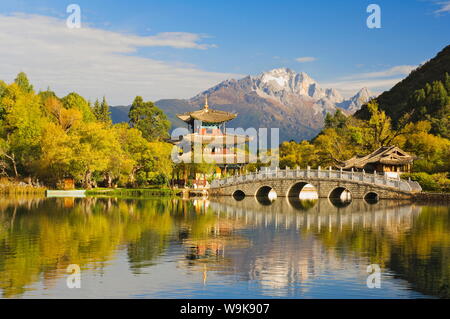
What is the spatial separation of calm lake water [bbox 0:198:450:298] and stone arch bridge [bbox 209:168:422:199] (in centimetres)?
1148

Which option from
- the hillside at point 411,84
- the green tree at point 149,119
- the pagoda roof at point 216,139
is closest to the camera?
the pagoda roof at point 216,139

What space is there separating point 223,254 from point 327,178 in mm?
30004

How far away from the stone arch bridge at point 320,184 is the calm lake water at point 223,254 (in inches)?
452

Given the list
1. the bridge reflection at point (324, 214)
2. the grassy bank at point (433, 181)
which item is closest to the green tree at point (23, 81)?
the bridge reflection at point (324, 214)

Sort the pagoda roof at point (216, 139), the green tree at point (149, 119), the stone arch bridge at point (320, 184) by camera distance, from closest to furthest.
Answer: the stone arch bridge at point (320, 184)
the pagoda roof at point (216, 139)
the green tree at point (149, 119)

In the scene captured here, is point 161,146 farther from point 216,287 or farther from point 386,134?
point 216,287

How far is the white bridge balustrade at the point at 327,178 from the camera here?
152 feet

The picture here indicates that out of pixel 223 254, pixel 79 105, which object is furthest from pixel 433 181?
pixel 79 105

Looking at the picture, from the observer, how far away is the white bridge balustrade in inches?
1828

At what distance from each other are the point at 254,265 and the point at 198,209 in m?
21.5

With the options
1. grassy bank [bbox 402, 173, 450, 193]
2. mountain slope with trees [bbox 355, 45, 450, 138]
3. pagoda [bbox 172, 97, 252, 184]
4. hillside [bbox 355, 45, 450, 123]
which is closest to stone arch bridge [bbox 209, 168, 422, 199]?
grassy bank [bbox 402, 173, 450, 193]

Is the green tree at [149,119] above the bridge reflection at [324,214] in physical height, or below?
above

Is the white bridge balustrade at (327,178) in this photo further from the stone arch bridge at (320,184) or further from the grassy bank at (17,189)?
the grassy bank at (17,189)

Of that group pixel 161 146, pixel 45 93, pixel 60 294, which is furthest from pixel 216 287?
pixel 45 93
